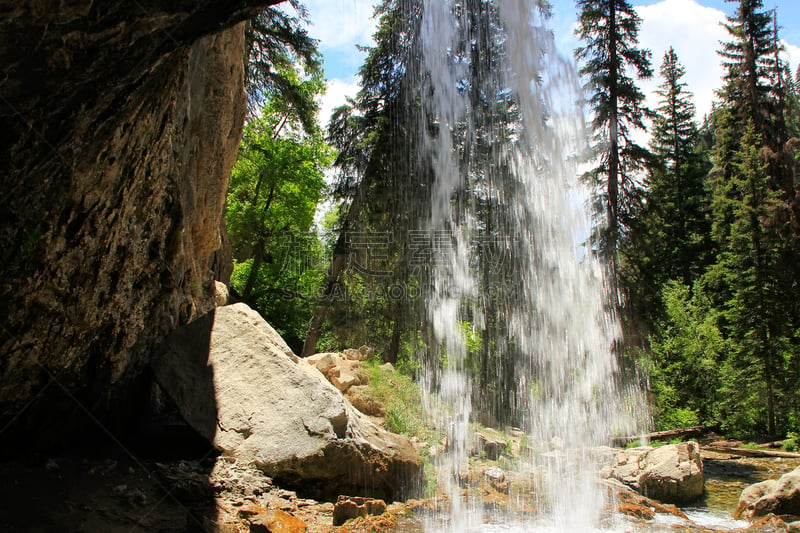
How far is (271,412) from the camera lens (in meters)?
5.81

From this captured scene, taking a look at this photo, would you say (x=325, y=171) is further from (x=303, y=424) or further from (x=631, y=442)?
(x=303, y=424)

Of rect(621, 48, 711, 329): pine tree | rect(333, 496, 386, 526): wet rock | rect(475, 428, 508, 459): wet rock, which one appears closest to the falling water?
rect(475, 428, 508, 459): wet rock

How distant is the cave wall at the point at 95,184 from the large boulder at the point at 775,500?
8770mm

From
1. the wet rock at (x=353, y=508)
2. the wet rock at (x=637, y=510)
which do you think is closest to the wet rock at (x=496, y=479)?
the wet rock at (x=637, y=510)

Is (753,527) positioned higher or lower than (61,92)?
lower

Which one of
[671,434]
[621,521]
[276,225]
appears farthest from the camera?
[276,225]

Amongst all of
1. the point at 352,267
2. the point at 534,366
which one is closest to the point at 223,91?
the point at 352,267

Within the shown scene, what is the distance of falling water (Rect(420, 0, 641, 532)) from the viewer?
47.4 feet

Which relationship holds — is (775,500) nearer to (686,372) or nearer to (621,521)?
(621,521)

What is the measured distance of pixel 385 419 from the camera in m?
9.52

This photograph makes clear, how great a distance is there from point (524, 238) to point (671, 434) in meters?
8.51

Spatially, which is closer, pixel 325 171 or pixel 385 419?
pixel 385 419

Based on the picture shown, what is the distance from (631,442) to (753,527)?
9.25m

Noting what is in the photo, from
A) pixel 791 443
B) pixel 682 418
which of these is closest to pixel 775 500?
pixel 791 443
